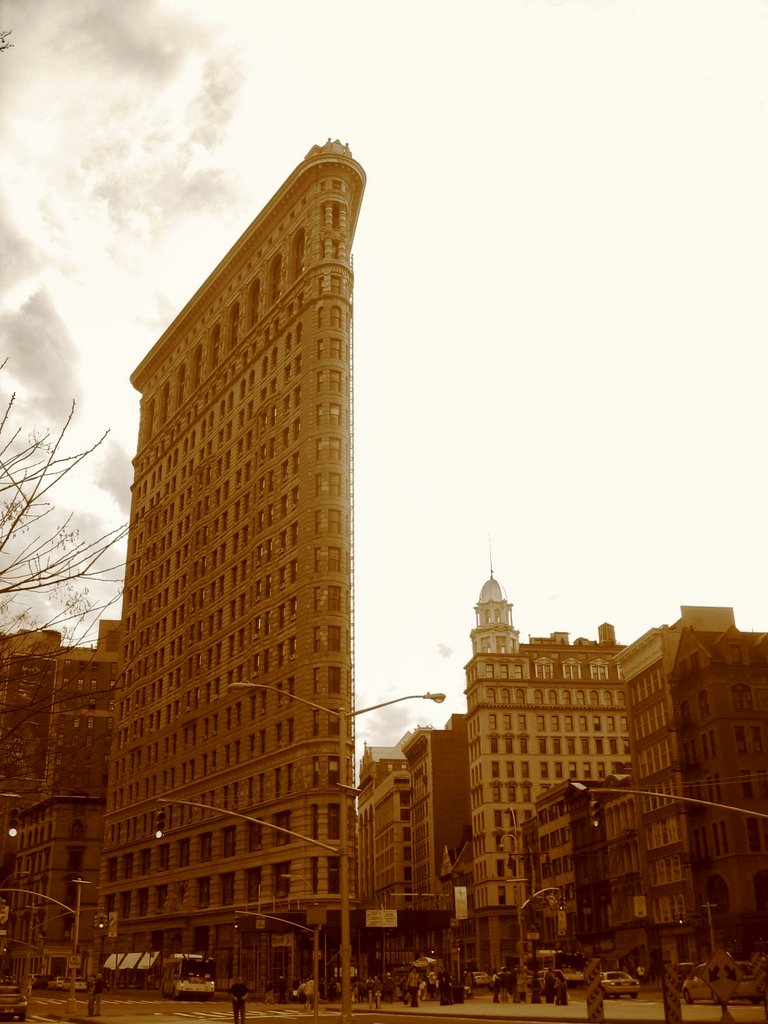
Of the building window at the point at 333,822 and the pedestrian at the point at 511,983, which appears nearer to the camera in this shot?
the pedestrian at the point at 511,983

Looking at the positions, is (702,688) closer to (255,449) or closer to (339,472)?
(339,472)

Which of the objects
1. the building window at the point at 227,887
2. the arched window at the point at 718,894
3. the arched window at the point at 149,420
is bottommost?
the arched window at the point at 718,894

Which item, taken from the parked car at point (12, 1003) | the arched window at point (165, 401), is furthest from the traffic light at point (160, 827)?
the arched window at point (165, 401)

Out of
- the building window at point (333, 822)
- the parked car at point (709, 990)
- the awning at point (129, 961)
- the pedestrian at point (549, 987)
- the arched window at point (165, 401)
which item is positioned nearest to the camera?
the parked car at point (709, 990)

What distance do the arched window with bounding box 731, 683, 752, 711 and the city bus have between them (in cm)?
4330

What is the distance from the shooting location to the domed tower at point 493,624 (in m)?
157

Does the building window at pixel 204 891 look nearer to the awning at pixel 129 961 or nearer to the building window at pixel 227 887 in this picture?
the building window at pixel 227 887

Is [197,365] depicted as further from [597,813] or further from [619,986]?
[597,813]

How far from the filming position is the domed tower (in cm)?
15662

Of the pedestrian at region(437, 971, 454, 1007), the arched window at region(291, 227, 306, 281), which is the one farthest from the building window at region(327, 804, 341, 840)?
the arched window at region(291, 227, 306, 281)

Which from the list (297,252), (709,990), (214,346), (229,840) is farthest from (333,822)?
(214,346)

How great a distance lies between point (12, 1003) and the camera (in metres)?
47.1

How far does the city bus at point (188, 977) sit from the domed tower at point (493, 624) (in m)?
80.8

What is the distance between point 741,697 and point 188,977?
45060mm
